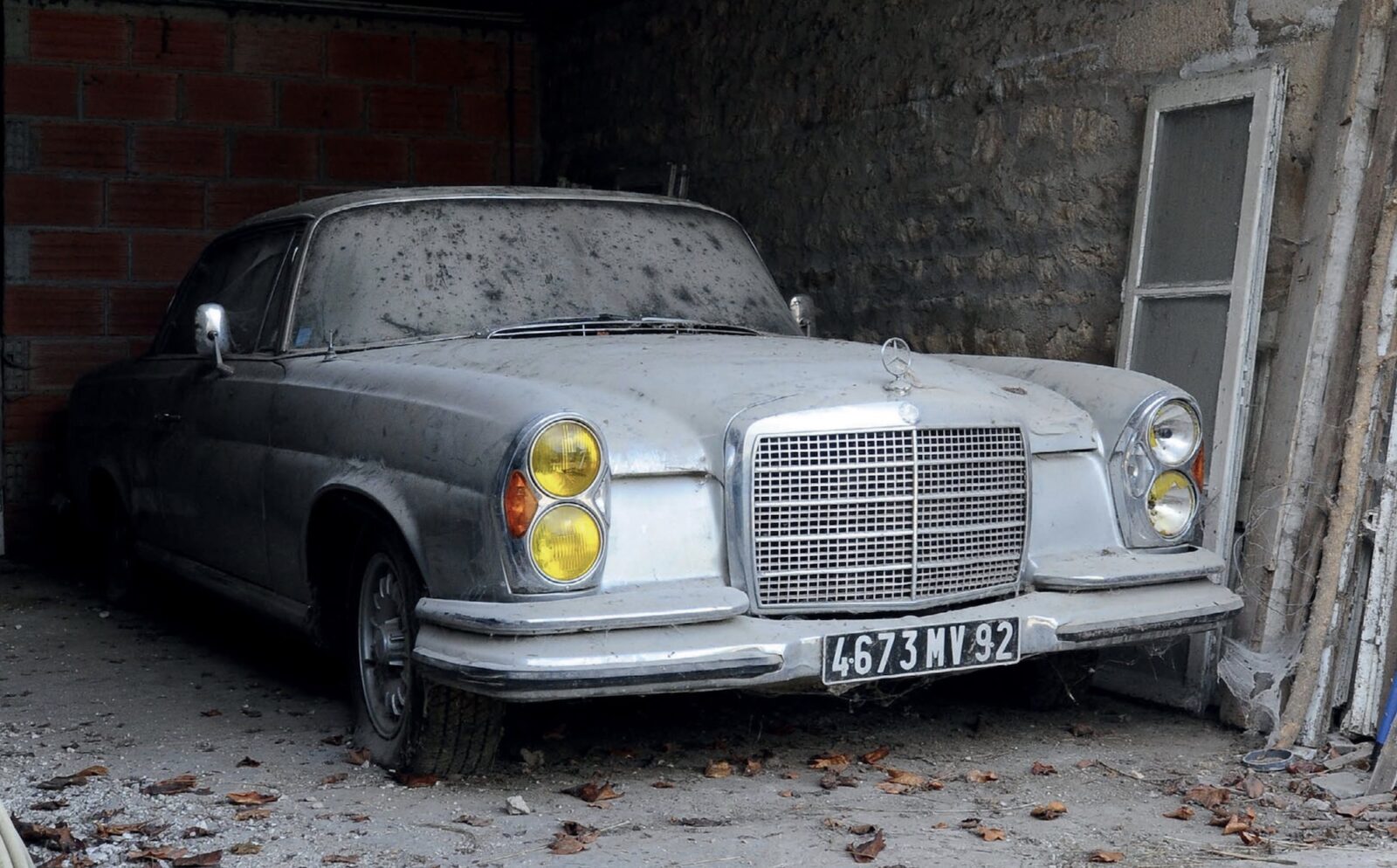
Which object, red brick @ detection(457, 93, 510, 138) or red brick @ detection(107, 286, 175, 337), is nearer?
red brick @ detection(107, 286, 175, 337)

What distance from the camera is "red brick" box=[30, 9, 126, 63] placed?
883 cm

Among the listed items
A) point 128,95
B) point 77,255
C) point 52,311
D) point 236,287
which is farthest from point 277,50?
point 236,287

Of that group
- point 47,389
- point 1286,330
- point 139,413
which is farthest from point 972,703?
point 47,389

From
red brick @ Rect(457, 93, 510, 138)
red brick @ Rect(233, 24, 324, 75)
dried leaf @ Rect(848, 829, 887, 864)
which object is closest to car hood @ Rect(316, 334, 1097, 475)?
dried leaf @ Rect(848, 829, 887, 864)

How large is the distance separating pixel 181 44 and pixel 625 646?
6.82 metres

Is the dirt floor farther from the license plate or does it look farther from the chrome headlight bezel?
the chrome headlight bezel

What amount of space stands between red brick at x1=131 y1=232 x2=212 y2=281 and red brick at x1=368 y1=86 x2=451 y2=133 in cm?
130

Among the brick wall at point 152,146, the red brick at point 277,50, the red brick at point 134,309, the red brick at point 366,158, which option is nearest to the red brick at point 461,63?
the brick wall at point 152,146

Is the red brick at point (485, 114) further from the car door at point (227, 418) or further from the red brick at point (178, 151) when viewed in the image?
the car door at point (227, 418)

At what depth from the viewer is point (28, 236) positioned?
8789 mm

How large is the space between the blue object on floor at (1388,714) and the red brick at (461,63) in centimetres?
720

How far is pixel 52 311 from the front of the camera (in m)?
8.83

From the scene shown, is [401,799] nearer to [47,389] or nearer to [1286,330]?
[1286,330]

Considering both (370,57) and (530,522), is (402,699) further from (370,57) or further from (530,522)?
(370,57)
